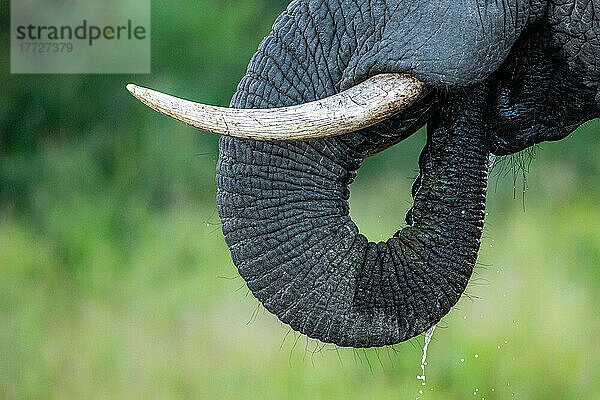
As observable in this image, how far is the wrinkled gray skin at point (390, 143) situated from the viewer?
5.88ft

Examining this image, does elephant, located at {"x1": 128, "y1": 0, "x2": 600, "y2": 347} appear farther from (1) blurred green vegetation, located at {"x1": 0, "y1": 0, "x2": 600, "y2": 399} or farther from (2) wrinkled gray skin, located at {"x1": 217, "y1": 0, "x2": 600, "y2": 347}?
(1) blurred green vegetation, located at {"x1": 0, "y1": 0, "x2": 600, "y2": 399}

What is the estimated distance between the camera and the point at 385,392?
4.02 meters

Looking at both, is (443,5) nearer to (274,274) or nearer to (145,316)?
(274,274)

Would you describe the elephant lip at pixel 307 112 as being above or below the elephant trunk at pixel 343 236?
above

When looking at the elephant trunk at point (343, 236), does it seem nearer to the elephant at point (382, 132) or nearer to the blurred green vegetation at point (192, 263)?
the elephant at point (382, 132)

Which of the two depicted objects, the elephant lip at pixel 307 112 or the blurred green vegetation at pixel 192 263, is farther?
the blurred green vegetation at pixel 192 263

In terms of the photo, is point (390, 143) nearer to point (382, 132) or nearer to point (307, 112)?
point (382, 132)

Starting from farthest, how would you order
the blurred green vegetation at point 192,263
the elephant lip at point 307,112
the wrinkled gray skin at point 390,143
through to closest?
the blurred green vegetation at point 192,263
the wrinkled gray skin at point 390,143
the elephant lip at point 307,112

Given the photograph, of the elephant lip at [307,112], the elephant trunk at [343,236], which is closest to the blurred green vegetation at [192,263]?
the elephant trunk at [343,236]

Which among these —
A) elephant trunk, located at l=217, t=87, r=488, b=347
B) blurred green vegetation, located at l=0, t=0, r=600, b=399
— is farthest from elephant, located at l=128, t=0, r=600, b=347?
blurred green vegetation, located at l=0, t=0, r=600, b=399

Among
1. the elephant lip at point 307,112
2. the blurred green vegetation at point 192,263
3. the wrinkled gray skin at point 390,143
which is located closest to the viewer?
the elephant lip at point 307,112

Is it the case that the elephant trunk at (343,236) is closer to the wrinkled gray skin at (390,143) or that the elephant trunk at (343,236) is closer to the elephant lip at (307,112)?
the wrinkled gray skin at (390,143)

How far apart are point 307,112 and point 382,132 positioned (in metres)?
0.24

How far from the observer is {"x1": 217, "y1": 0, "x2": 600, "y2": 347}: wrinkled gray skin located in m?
1.79
